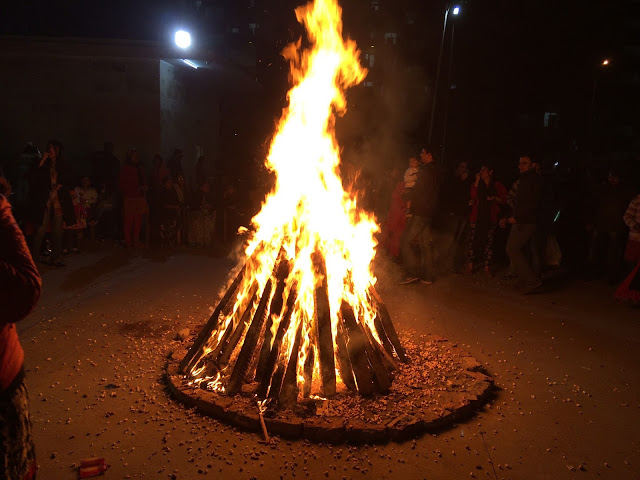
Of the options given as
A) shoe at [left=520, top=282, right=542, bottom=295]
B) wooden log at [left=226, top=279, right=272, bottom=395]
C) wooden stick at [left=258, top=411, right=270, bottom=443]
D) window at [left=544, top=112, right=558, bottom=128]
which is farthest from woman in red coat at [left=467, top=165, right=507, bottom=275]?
window at [left=544, top=112, right=558, bottom=128]

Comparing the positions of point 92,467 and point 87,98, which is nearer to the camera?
point 92,467

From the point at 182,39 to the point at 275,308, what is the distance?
1037cm

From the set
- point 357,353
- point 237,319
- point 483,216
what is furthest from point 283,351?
point 483,216

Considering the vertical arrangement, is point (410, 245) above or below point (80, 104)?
below

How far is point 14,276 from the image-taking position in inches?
77.3

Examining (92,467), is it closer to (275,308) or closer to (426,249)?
(275,308)

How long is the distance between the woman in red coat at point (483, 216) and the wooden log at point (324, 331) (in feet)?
19.5

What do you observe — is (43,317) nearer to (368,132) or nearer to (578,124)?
(368,132)

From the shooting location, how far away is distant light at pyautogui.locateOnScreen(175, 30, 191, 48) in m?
12.7

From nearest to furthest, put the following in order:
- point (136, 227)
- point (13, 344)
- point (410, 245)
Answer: point (13, 344), point (410, 245), point (136, 227)

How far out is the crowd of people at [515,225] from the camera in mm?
8531

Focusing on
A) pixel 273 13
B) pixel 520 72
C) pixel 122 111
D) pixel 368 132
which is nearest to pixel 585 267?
pixel 273 13

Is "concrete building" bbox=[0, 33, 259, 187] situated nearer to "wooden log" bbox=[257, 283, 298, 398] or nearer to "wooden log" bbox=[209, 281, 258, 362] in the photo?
"wooden log" bbox=[209, 281, 258, 362]

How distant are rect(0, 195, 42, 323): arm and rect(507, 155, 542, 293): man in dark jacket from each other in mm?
7850
